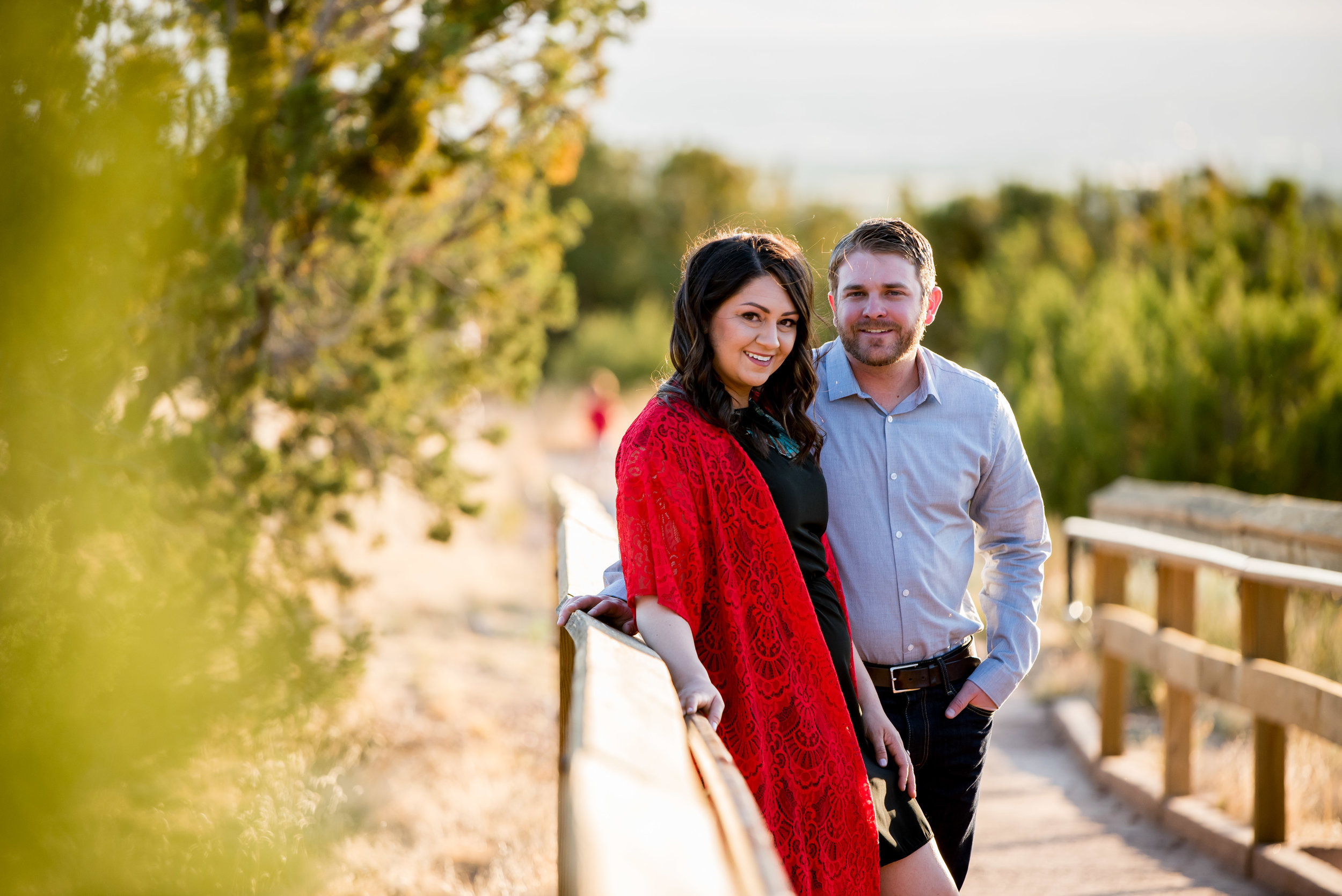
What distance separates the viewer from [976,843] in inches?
180

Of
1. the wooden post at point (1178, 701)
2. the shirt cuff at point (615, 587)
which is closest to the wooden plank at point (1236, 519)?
the wooden post at point (1178, 701)

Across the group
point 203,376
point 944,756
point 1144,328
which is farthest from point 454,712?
point 1144,328

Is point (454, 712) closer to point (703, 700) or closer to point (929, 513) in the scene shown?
point (929, 513)

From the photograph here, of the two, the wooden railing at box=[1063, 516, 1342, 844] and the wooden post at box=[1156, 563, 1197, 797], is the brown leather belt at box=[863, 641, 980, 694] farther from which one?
the wooden post at box=[1156, 563, 1197, 797]

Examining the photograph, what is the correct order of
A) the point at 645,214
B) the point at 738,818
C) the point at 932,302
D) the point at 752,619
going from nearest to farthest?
Answer: the point at 738,818 → the point at 752,619 → the point at 932,302 → the point at 645,214

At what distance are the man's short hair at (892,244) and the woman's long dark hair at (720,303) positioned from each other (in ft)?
1.26

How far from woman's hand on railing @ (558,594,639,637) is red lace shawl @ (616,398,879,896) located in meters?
0.12

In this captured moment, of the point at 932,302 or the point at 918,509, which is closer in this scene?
the point at 918,509

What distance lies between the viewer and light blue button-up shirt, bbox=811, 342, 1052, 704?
2648mm

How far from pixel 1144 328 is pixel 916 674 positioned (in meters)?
A: 9.57

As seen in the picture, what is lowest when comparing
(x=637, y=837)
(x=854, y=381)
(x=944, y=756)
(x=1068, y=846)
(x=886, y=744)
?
(x=1068, y=846)

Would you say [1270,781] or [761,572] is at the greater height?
[761,572]

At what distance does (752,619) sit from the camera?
2146mm

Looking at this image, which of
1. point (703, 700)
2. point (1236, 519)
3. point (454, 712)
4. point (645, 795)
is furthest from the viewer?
point (454, 712)
